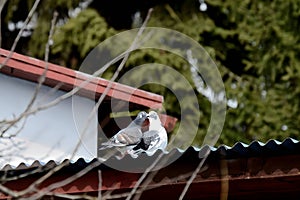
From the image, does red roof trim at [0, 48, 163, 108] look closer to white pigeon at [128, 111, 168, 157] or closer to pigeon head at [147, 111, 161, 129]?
pigeon head at [147, 111, 161, 129]

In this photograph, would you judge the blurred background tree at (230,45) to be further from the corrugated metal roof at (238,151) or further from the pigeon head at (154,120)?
the corrugated metal roof at (238,151)

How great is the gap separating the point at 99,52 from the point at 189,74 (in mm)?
1529

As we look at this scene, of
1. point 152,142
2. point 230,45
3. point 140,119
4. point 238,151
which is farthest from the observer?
point 230,45

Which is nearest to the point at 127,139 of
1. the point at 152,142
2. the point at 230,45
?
the point at 152,142

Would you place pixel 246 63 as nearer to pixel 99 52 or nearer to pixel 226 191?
pixel 99 52

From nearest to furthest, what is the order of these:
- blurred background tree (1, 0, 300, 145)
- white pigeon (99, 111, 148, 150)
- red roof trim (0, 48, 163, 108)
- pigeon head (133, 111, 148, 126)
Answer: white pigeon (99, 111, 148, 150)
pigeon head (133, 111, 148, 126)
red roof trim (0, 48, 163, 108)
blurred background tree (1, 0, 300, 145)

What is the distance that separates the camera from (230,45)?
19438 mm

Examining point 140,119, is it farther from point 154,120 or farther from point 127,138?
point 127,138

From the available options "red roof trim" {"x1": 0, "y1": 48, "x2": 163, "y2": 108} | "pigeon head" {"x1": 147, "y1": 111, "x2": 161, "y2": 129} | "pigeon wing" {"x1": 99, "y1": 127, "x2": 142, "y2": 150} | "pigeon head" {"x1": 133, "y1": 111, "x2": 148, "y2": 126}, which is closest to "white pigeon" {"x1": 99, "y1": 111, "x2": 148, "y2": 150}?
"pigeon wing" {"x1": 99, "y1": 127, "x2": 142, "y2": 150}

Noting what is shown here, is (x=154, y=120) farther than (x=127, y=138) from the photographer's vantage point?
Yes

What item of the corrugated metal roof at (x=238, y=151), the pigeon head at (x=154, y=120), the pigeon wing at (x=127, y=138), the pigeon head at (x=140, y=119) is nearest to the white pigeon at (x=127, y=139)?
the pigeon wing at (x=127, y=138)

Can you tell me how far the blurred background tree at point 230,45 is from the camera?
18328mm

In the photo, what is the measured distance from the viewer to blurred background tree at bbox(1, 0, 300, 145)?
722 inches

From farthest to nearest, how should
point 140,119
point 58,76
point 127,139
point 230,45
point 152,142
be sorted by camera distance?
1. point 230,45
2. point 58,76
3. point 140,119
4. point 152,142
5. point 127,139
